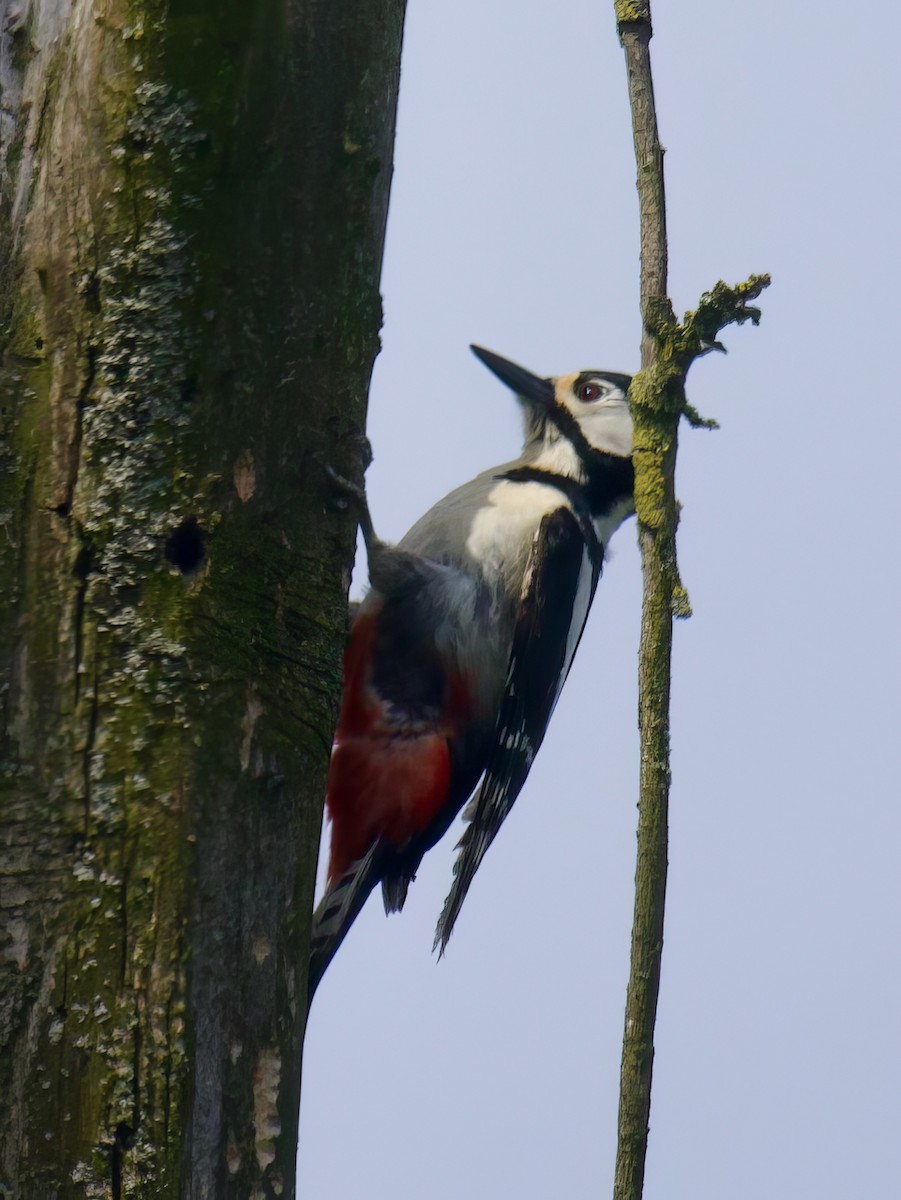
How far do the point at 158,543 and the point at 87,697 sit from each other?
0.77ft

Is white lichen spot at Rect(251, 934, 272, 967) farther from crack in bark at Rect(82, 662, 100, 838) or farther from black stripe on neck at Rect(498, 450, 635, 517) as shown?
black stripe on neck at Rect(498, 450, 635, 517)

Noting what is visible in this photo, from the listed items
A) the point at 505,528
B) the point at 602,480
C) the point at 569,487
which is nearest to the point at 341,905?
the point at 505,528

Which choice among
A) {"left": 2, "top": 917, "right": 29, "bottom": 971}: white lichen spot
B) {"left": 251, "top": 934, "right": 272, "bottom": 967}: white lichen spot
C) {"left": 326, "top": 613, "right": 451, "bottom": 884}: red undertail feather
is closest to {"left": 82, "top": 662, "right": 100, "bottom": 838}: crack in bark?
{"left": 2, "top": 917, "right": 29, "bottom": 971}: white lichen spot

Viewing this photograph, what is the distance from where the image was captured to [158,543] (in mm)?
1924

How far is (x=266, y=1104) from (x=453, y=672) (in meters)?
1.95

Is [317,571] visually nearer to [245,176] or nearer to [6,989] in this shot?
[245,176]

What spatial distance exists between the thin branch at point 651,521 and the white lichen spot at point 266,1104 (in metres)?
0.46

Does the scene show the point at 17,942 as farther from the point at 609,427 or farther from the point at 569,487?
the point at 609,427

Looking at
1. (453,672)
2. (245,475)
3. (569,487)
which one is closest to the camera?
(245,475)

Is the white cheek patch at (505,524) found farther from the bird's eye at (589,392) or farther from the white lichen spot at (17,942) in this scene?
the white lichen spot at (17,942)

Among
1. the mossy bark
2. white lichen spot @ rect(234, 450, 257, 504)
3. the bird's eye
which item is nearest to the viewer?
the mossy bark

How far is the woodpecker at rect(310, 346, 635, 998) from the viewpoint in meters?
3.54

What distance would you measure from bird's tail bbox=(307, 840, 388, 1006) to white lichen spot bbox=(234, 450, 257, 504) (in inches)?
49.1

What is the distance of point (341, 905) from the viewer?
3365 millimetres
